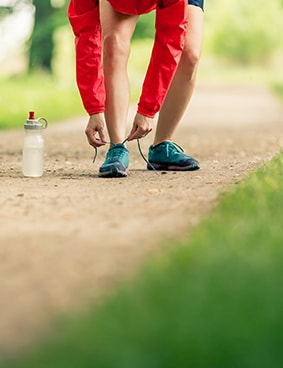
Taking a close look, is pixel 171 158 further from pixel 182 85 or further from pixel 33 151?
pixel 33 151

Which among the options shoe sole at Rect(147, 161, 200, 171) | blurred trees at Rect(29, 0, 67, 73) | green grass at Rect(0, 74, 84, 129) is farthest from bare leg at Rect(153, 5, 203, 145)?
blurred trees at Rect(29, 0, 67, 73)

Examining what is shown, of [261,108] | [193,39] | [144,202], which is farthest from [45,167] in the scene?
[261,108]

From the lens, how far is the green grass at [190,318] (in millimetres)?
1919

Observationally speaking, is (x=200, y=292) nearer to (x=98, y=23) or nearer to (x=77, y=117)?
(x=98, y=23)

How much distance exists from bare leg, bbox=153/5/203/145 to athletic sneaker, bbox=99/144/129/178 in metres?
0.46

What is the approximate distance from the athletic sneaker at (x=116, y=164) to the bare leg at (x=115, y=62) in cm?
8

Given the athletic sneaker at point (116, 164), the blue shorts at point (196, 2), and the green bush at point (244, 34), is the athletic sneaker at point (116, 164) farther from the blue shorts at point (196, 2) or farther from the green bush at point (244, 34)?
the green bush at point (244, 34)

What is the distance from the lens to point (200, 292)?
7.47 ft

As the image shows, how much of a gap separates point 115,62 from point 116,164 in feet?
1.77

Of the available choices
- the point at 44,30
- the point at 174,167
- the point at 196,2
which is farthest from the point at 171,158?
the point at 44,30

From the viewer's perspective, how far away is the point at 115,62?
5.11 metres

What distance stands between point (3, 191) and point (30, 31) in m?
17.7

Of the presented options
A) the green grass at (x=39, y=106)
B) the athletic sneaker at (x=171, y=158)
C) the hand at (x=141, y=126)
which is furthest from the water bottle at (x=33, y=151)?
the green grass at (x=39, y=106)

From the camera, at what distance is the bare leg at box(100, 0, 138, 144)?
5.06m
